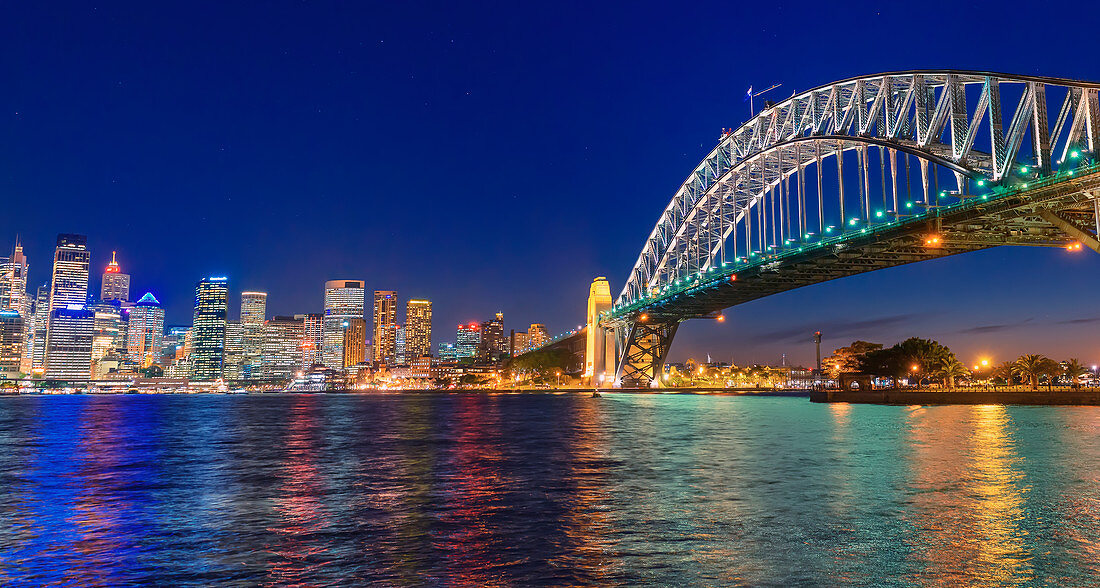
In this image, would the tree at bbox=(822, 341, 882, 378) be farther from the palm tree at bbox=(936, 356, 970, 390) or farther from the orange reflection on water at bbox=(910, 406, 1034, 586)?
the orange reflection on water at bbox=(910, 406, 1034, 586)

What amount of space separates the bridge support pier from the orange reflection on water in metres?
88.6

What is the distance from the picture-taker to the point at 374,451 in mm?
26094

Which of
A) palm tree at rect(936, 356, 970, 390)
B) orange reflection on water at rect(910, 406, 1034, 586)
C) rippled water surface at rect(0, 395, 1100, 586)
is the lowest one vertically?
rippled water surface at rect(0, 395, 1100, 586)

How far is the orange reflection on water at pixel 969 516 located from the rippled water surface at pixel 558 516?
47mm

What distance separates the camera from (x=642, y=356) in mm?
117500

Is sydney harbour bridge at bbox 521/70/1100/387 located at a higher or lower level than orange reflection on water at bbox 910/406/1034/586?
higher

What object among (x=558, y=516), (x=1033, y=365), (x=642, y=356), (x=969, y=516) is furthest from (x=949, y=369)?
(x=558, y=516)

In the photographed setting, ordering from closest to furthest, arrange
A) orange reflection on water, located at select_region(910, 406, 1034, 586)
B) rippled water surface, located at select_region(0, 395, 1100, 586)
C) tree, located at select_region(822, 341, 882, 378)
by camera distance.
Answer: orange reflection on water, located at select_region(910, 406, 1034, 586)
rippled water surface, located at select_region(0, 395, 1100, 586)
tree, located at select_region(822, 341, 882, 378)

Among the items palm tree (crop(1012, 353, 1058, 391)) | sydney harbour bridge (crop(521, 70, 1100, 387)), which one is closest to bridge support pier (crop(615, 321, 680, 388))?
sydney harbour bridge (crop(521, 70, 1100, 387))

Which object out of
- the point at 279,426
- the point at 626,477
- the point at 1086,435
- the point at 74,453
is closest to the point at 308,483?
the point at 626,477

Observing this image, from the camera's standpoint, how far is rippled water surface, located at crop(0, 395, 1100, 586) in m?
9.09

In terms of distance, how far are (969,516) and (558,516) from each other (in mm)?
6849

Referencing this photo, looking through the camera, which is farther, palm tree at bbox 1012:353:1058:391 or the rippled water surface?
palm tree at bbox 1012:353:1058:391

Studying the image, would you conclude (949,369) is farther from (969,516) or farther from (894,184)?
(969,516)
